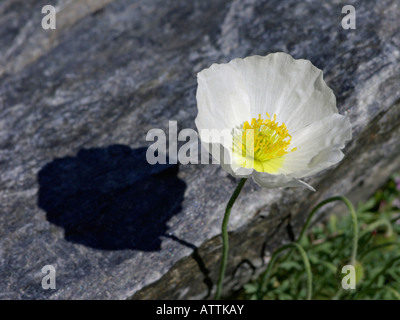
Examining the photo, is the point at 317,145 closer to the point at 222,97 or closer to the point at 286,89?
the point at 286,89

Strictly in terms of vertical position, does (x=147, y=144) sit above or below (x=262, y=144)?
above

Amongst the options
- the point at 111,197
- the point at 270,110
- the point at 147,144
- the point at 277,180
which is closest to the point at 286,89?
the point at 270,110

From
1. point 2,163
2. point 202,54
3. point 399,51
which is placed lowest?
point 2,163

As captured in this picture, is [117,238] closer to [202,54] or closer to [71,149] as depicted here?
[71,149]

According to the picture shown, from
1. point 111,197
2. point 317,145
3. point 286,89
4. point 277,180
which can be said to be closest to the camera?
point 277,180

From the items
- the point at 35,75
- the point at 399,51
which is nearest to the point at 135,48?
the point at 35,75
